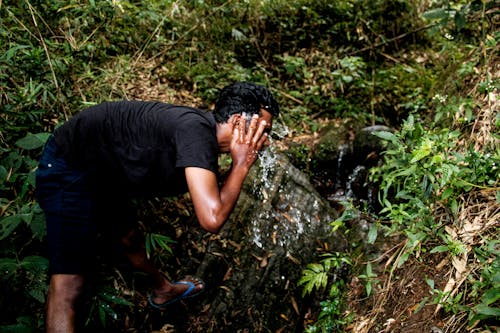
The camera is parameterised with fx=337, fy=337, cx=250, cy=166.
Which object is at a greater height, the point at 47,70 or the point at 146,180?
the point at 47,70

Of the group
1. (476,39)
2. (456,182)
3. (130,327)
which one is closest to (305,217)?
(456,182)

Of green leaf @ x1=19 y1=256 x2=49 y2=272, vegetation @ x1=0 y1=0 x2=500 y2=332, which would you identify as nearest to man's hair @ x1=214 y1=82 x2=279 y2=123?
vegetation @ x1=0 y1=0 x2=500 y2=332

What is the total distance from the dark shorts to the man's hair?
1.03 metres

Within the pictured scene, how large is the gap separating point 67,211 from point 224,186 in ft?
3.63

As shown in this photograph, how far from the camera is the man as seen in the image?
211 cm

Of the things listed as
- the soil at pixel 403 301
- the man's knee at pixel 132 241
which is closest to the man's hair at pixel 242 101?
the man's knee at pixel 132 241

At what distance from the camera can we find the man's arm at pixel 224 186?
186 cm

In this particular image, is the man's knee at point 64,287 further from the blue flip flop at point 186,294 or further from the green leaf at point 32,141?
the green leaf at point 32,141

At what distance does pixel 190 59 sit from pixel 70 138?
330 centimetres

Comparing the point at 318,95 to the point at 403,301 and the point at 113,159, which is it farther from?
the point at 113,159

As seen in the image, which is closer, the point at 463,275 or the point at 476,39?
the point at 463,275

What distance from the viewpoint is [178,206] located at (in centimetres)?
365

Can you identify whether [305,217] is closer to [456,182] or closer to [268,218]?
[268,218]

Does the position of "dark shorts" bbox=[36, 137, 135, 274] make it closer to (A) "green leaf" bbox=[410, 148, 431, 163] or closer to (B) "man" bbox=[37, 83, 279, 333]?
(B) "man" bbox=[37, 83, 279, 333]
